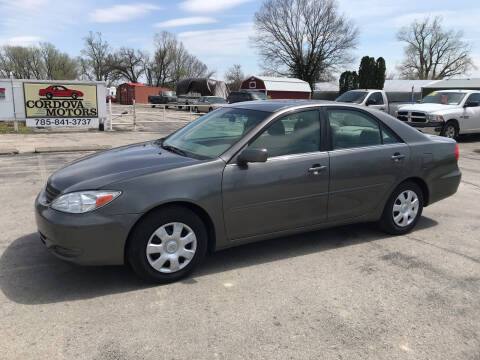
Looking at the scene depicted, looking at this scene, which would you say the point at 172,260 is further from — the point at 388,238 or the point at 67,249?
the point at 388,238

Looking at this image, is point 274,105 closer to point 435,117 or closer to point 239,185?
point 239,185

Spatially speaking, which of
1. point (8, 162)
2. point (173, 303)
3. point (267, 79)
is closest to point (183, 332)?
point (173, 303)

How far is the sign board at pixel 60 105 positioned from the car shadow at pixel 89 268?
10906mm

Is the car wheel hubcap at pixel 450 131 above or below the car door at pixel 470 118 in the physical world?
A: below

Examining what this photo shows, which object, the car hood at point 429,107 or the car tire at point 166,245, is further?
the car hood at point 429,107

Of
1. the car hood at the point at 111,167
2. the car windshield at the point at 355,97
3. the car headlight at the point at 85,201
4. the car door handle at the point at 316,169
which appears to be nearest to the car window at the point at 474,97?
the car windshield at the point at 355,97

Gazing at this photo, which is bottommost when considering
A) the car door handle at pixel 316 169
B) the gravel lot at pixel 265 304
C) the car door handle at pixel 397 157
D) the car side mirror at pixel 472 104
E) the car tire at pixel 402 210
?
the gravel lot at pixel 265 304

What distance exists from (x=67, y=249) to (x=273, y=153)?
196 centimetres

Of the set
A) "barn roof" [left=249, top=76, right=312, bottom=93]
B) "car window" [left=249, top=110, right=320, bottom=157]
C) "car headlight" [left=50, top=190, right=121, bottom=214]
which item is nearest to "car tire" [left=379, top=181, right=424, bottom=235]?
"car window" [left=249, top=110, right=320, bottom=157]

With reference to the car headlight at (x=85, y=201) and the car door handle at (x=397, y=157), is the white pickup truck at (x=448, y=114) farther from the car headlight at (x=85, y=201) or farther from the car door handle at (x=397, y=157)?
the car headlight at (x=85, y=201)

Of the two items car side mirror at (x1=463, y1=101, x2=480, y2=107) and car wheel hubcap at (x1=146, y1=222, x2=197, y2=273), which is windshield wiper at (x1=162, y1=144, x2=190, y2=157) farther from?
car side mirror at (x1=463, y1=101, x2=480, y2=107)

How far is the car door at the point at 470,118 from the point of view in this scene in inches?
553

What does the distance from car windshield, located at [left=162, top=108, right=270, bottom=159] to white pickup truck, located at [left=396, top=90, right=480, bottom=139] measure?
1068 centimetres

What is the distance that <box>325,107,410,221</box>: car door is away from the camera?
425 centimetres
